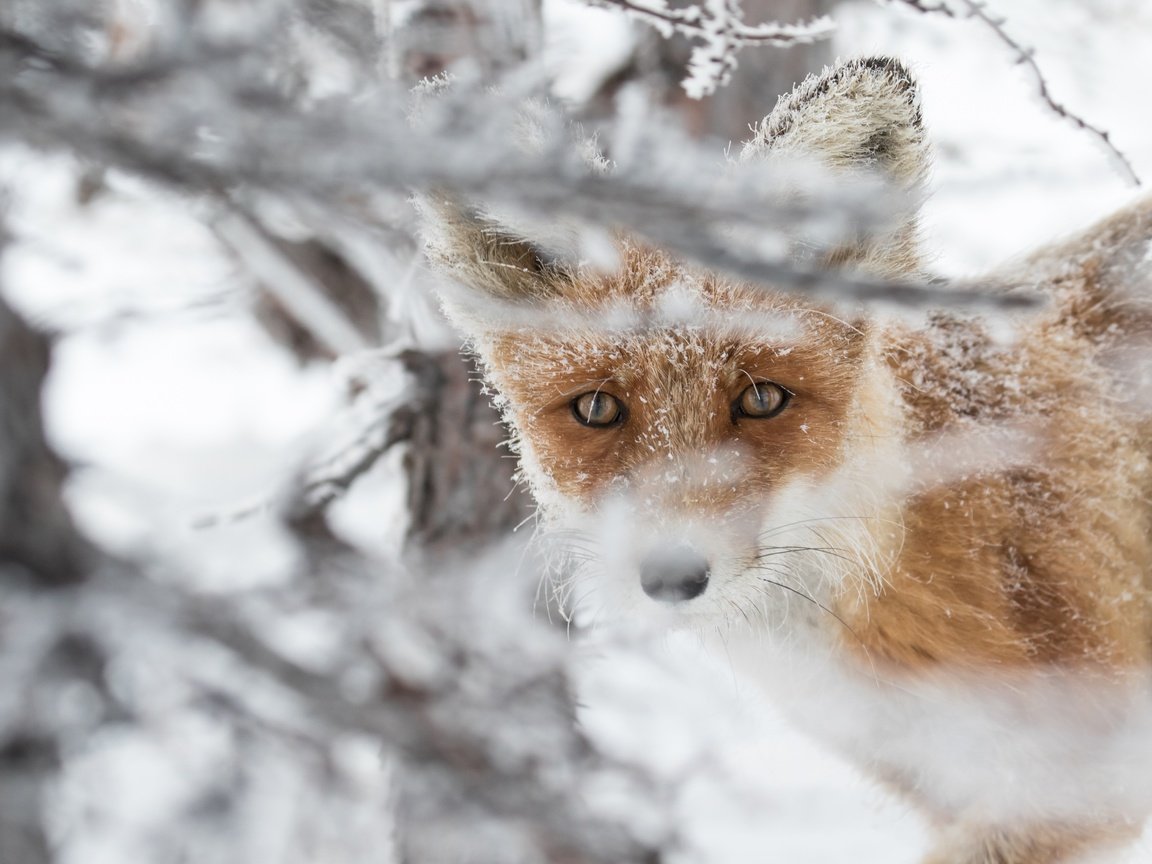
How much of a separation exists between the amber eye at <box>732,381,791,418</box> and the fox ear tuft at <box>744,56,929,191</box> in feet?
2.09

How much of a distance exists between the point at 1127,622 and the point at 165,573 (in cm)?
264

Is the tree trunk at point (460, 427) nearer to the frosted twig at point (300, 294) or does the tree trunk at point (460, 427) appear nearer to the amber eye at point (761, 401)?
the frosted twig at point (300, 294)

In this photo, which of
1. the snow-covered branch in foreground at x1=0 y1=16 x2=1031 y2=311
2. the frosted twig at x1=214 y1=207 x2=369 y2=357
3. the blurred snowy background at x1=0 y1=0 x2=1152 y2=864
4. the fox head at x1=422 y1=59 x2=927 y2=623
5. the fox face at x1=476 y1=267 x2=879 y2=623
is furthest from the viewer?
the frosted twig at x1=214 y1=207 x2=369 y2=357

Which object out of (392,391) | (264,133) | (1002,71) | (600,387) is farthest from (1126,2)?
(264,133)

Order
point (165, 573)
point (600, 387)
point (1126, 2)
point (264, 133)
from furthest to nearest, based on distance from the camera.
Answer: point (1126, 2) < point (600, 387) < point (165, 573) < point (264, 133)

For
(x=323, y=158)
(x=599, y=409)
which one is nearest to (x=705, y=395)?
(x=599, y=409)

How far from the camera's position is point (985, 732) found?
8.45ft

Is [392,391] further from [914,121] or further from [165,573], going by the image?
[914,121]

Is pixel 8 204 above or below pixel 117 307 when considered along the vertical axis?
above

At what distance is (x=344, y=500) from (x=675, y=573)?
83.0 inches

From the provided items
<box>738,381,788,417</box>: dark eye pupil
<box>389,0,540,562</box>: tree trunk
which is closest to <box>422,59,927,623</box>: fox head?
<box>738,381,788,417</box>: dark eye pupil

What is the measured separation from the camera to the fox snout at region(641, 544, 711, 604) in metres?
2.17

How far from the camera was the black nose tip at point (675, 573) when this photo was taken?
7.11 ft

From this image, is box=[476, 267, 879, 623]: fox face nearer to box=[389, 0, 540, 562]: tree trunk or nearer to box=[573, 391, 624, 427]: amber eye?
box=[573, 391, 624, 427]: amber eye
